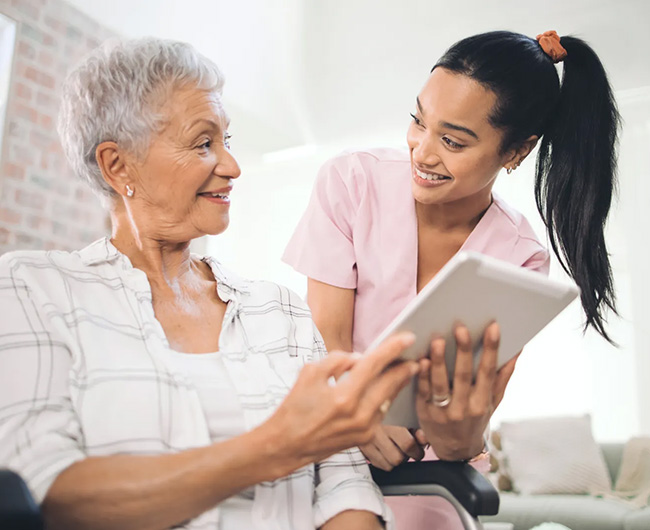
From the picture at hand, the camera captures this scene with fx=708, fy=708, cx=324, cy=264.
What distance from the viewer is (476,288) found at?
89cm

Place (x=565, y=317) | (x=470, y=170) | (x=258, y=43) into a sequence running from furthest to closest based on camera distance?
1. (x=565, y=317)
2. (x=258, y=43)
3. (x=470, y=170)

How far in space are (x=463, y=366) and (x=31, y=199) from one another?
9.45ft

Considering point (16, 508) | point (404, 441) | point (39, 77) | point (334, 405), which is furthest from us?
point (39, 77)

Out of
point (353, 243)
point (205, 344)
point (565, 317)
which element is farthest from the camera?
point (565, 317)

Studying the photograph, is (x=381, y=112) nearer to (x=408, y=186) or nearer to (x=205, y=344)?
(x=408, y=186)

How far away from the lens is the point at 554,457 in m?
3.82

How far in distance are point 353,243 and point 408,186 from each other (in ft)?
0.63

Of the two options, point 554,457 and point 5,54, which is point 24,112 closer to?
point 5,54

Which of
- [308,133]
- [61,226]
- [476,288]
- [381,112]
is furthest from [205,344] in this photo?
[308,133]

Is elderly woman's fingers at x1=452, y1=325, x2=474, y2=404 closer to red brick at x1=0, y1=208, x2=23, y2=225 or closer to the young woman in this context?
the young woman

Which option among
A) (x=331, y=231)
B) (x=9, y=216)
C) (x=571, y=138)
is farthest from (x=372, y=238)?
(x=9, y=216)

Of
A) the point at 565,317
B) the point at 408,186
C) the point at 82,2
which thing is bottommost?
the point at 565,317

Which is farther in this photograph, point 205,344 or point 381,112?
point 381,112

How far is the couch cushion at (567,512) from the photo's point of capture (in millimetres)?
3215
